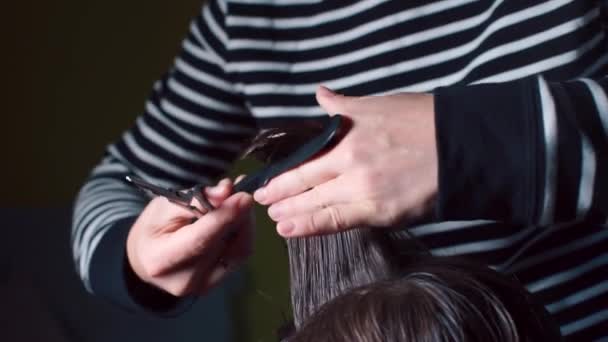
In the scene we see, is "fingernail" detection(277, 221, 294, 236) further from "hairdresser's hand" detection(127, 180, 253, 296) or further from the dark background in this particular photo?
the dark background

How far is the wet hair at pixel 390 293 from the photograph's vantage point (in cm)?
45

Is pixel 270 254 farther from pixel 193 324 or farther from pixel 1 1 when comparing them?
pixel 1 1

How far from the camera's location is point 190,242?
55cm

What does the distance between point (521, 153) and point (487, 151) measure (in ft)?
0.06

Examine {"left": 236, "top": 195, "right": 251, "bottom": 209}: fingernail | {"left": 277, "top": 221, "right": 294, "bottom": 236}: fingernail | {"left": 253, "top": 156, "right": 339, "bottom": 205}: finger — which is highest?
{"left": 253, "top": 156, "right": 339, "bottom": 205}: finger

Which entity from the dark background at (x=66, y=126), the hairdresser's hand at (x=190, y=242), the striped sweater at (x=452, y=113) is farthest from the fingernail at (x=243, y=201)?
the dark background at (x=66, y=126)

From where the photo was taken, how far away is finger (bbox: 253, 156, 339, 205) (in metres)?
0.44

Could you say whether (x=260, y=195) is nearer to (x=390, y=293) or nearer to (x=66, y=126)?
(x=390, y=293)

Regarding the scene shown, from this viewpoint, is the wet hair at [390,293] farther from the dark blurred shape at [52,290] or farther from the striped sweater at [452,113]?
the dark blurred shape at [52,290]

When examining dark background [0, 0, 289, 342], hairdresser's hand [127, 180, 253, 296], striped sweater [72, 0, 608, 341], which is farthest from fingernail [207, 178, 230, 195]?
dark background [0, 0, 289, 342]

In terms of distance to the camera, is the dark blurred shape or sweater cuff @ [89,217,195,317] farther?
the dark blurred shape

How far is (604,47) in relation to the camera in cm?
61

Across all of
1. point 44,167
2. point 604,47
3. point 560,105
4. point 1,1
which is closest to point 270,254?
point 44,167

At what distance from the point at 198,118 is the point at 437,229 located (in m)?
0.26
